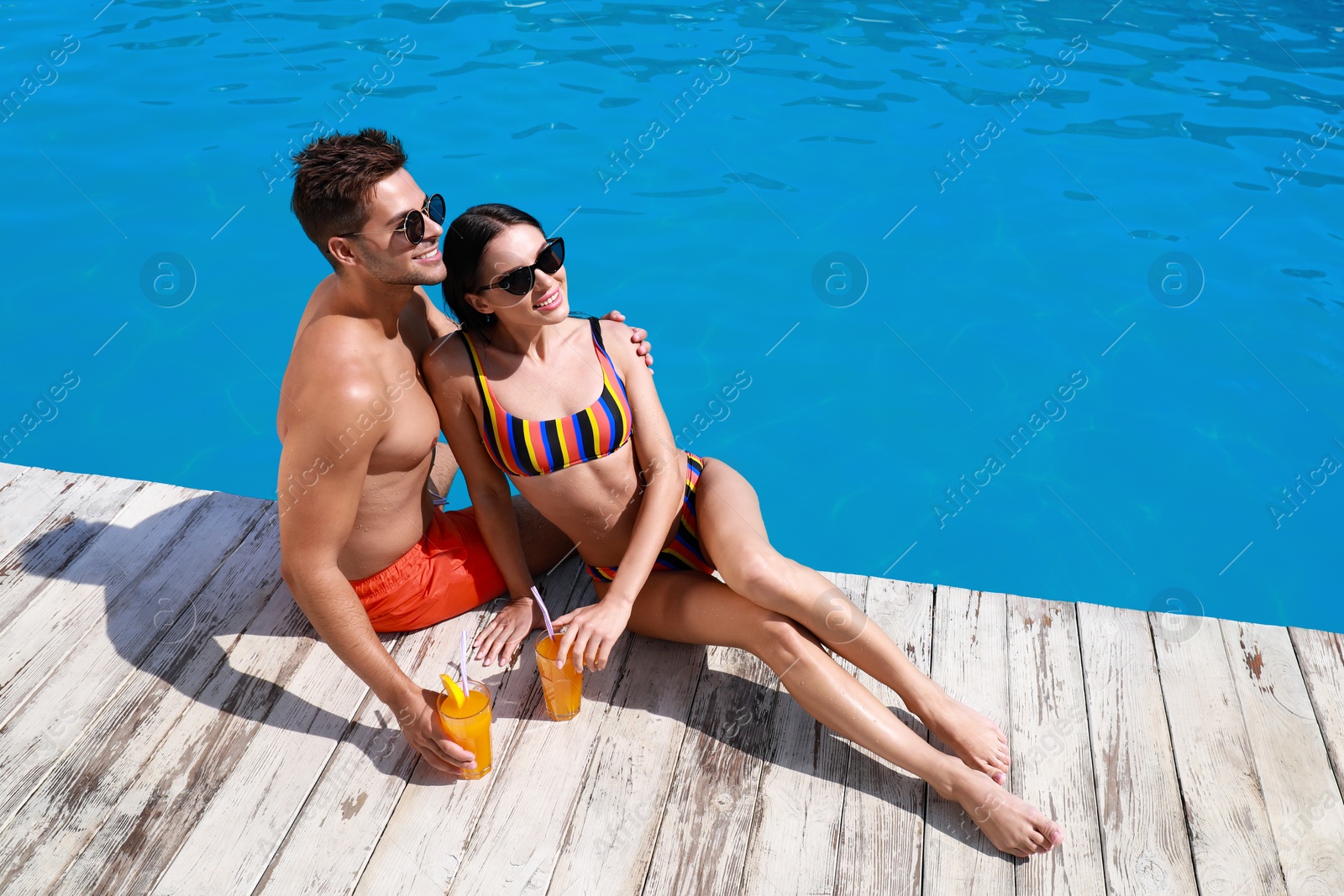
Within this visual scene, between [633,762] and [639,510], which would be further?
[639,510]

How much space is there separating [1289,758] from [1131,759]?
0.44m

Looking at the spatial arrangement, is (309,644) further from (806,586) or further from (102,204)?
(102,204)

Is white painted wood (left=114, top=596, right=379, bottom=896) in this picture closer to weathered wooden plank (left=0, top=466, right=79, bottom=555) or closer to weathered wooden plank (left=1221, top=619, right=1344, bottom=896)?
weathered wooden plank (left=0, top=466, right=79, bottom=555)

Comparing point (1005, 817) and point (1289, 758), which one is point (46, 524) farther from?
point (1289, 758)

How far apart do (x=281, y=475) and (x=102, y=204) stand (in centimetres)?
533

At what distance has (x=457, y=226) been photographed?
2689 millimetres

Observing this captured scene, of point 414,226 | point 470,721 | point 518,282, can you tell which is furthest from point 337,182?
point 470,721

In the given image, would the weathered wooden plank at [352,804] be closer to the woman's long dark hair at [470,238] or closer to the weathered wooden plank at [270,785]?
the weathered wooden plank at [270,785]

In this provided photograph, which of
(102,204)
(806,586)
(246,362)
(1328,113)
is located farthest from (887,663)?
(1328,113)

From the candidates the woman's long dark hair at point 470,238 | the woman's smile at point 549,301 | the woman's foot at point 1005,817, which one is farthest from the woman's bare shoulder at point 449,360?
the woman's foot at point 1005,817

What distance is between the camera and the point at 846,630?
2.72 meters

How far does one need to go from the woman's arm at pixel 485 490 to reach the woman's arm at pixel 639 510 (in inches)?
12.6

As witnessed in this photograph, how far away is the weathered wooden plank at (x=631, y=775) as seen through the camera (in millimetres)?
2449

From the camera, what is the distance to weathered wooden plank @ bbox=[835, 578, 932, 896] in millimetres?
2430
